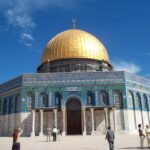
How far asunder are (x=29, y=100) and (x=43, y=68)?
272 inches

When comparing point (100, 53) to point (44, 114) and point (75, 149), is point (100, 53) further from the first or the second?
point (75, 149)

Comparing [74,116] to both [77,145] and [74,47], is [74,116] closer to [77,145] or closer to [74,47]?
[74,47]

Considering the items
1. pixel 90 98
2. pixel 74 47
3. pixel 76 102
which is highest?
pixel 74 47

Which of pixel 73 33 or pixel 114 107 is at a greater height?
pixel 73 33

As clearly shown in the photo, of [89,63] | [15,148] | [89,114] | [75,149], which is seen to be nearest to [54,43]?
[89,63]

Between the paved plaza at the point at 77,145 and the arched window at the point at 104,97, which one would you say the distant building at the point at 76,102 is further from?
the paved plaza at the point at 77,145

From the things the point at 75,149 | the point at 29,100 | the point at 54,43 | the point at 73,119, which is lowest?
the point at 75,149

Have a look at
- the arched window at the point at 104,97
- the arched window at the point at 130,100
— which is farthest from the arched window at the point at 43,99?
the arched window at the point at 130,100

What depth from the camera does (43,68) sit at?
117 feet

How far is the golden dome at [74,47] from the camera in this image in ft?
113

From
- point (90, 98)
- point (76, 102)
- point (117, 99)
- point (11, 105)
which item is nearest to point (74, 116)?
point (76, 102)

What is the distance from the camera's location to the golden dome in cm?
3438

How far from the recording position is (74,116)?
1174 inches

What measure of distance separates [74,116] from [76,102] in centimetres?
163
